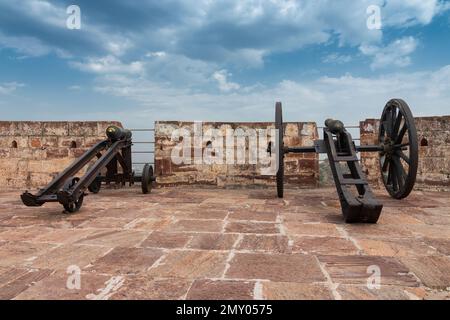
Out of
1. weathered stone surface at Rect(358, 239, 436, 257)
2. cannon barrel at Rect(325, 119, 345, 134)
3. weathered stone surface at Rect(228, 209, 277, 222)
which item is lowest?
weathered stone surface at Rect(358, 239, 436, 257)

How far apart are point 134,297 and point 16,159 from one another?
22.8ft

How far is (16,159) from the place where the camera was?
301 inches

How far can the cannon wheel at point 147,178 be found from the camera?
6454mm

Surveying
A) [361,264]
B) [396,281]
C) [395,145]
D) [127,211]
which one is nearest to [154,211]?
[127,211]

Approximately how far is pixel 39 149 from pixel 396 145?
6.80 meters

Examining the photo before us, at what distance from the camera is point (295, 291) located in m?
2.02

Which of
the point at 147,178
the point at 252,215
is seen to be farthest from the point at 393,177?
the point at 147,178

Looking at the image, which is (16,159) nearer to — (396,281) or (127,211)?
(127,211)

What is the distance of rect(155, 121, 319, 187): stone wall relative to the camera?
24.7 ft

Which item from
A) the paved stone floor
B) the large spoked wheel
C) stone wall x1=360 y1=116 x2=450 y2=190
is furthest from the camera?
stone wall x1=360 y1=116 x2=450 y2=190

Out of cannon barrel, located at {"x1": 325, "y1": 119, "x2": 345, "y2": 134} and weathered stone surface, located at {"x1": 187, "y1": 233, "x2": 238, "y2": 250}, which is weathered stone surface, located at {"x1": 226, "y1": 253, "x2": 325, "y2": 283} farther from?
cannon barrel, located at {"x1": 325, "y1": 119, "x2": 345, "y2": 134}

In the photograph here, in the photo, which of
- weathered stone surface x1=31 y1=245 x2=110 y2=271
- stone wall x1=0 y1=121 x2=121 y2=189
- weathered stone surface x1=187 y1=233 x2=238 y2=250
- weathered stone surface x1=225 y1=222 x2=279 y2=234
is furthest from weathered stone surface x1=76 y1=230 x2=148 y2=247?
stone wall x1=0 y1=121 x2=121 y2=189

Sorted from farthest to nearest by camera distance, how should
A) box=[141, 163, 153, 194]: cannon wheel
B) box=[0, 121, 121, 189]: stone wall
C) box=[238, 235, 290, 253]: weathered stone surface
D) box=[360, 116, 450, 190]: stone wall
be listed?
box=[0, 121, 121, 189]: stone wall, box=[360, 116, 450, 190]: stone wall, box=[141, 163, 153, 194]: cannon wheel, box=[238, 235, 290, 253]: weathered stone surface

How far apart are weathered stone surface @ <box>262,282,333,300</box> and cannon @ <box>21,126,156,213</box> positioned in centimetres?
296
